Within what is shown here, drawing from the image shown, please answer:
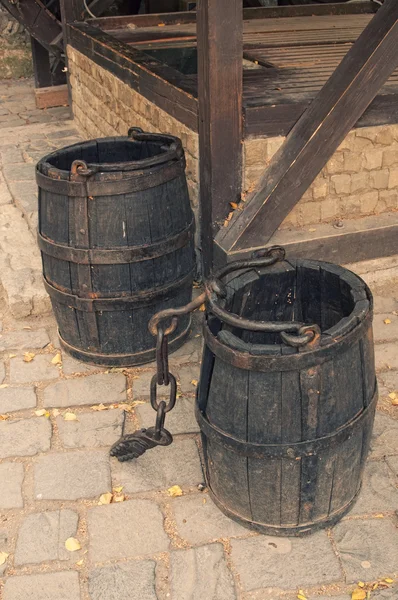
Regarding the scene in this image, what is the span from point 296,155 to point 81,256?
5.26ft

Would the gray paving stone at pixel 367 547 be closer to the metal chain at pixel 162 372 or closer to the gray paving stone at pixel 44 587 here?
the metal chain at pixel 162 372

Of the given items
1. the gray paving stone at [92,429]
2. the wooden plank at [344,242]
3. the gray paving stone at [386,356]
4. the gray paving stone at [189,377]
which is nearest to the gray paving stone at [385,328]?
the gray paving stone at [386,356]

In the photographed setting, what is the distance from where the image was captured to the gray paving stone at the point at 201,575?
3.10 metres

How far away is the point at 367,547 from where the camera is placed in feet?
10.8

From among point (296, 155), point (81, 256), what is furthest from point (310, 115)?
point (81, 256)

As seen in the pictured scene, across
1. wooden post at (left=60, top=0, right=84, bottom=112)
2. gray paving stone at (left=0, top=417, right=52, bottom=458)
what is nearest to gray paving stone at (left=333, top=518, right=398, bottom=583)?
gray paving stone at (left=0, top=417, right=52, bottom=458)

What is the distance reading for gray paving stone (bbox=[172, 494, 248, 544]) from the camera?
338 cm

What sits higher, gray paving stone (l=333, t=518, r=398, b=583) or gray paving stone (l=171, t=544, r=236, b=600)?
gray paving stone (l=333, t=518, r=398, b=583)

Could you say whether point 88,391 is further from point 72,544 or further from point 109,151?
point 109,151

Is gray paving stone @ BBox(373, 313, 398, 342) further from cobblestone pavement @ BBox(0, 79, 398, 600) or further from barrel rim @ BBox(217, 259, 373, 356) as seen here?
barrel rim @ BBox(217, 259, 373, 356)

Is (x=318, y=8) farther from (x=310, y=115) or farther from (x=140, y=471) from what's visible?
(x=140, y=471)

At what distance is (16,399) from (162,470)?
111 centimetres

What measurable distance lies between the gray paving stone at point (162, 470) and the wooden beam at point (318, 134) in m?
1.55

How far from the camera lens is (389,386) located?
4.38 meters
